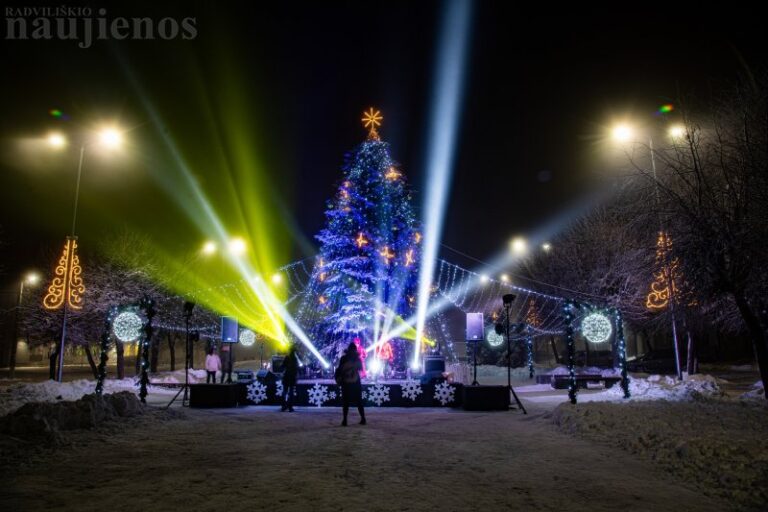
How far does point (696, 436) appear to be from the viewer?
7.98m

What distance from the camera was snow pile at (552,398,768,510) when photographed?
235 inches

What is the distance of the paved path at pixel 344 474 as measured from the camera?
217 inches

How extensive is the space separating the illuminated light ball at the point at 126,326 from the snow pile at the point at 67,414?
496 cm

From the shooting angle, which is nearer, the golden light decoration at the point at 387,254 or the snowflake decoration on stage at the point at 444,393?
the snowflake decoration on stage at the point at 444,393


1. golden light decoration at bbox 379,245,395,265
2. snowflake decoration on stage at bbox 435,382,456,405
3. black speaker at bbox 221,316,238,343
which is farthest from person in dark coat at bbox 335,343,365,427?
golden light decoration at bbox 379,245,395,265

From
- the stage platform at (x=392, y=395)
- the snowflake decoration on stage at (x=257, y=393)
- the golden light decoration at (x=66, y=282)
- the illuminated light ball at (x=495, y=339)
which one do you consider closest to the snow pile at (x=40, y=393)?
the golden light decoration at (x=66, y=282)

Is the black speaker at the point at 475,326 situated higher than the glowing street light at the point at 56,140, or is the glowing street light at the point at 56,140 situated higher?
the glowing street light at the point at 56,140

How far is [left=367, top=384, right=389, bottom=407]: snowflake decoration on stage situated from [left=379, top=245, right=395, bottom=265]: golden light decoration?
9580 millimetres

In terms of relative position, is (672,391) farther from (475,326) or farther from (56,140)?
(56,140)

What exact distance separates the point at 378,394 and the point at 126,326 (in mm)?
8801

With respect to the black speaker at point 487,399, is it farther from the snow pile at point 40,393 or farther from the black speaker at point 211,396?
the snow pile at point 40,393

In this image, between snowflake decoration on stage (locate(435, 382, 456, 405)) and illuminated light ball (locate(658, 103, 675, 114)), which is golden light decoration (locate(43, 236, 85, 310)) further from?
illuminated light ball (locate(658, 103, 675, 114))

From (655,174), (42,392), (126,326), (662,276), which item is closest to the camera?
(655,174)

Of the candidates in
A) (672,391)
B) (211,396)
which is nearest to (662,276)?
(672,391)
